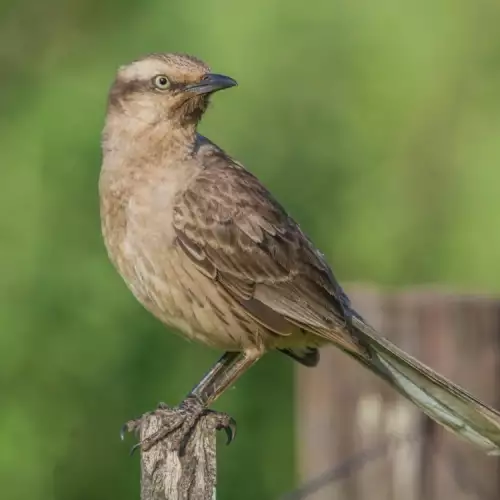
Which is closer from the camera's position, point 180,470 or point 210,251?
point 180,470

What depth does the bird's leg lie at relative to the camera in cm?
431

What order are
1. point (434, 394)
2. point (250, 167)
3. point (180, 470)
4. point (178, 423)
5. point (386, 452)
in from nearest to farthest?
point (180, 470)
point (178, 423)
point (434, 394)
point (386, 452)
point (250, 167)

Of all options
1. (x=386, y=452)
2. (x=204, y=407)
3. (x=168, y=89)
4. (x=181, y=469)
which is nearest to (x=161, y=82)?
(x=168, y=89)

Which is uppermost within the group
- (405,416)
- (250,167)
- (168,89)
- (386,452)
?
(168,89)

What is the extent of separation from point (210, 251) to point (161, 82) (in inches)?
28.1

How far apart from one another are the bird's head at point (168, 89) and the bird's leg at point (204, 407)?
994 mm

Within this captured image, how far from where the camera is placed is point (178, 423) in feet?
14.8

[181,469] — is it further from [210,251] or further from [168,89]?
[168,89]

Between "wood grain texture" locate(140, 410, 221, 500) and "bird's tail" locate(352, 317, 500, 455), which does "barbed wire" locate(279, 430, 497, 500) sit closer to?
"bird's tail" locate(352, 317, 500, 455)

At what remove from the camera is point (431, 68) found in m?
9.58

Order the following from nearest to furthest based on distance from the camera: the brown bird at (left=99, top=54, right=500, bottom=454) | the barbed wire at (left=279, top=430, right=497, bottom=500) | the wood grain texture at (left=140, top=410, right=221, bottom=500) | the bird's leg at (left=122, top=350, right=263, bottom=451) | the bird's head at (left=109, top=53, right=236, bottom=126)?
1. the wood grain texture at (left=140, top=410, right=221, bottom=500)
2. the bird's leg at (left=122, top=350, right=263, bottom=451)
3. the brown bird at (left=99, top=54, right=500, bottom=454)
4. the barbed wire at (left=279, top=430, right=497, bottom=500)
5. the bird's head at (left=109, top=53, right=236, bottom=126)

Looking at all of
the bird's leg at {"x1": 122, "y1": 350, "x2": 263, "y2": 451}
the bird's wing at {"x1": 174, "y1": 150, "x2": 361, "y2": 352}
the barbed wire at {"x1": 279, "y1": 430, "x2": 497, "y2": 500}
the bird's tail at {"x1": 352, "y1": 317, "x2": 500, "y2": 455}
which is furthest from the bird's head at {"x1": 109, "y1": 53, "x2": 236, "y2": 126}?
the barbed wire at {"x1": 279, "y1": 430, "x2": 497, "y2": 500}

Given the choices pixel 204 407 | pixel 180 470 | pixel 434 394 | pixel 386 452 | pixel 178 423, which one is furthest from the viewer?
pixel 386 452

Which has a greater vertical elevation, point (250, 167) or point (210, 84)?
point (210, 84)
